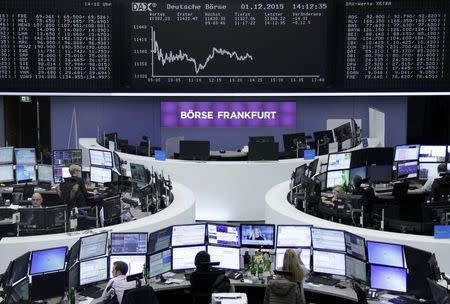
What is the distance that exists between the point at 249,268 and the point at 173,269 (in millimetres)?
777

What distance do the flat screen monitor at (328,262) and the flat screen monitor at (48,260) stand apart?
249cm

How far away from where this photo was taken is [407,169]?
12.9 meters

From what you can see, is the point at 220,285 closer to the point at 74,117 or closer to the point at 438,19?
the point at 438,19

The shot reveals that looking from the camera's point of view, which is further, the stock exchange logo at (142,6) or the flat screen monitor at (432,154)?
the stock exchange logo at (142,6)

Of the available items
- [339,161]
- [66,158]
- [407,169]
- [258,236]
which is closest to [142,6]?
[66,158]

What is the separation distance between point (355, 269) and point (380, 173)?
16.1 feet

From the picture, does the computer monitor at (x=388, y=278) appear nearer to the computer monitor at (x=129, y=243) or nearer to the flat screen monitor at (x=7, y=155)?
the computer monitor at (x=129, y=243)

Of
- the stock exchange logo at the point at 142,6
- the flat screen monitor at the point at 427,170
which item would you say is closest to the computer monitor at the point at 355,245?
the flat screen monitor at the point at 427,170

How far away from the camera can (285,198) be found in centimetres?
1022

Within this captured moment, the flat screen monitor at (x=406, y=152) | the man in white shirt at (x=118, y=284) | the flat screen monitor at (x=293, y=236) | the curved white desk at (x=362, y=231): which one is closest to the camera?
the man in white shirt at (x=118, y=284)

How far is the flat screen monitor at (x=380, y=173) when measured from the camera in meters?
12.5

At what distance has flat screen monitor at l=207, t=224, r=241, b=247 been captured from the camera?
830 cm

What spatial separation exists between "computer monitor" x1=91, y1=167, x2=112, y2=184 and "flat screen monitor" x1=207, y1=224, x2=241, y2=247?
457cm

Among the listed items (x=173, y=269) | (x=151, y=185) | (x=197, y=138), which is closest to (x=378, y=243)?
(x=173, y=269)
